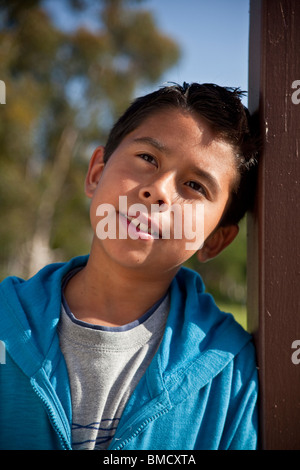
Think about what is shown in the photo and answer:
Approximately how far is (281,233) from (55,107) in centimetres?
1575

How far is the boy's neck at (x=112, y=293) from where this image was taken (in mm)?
1540

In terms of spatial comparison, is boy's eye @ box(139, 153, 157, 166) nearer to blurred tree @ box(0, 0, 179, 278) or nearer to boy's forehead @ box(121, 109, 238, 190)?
boy's forehead @ box(121, 109, 238, 190)

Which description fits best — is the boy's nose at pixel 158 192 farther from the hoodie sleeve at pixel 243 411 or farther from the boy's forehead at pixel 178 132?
the hoodie sleeve at pixel 243 411

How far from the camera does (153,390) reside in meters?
1.37

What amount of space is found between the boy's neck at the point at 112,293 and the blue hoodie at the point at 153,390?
0.11 metres

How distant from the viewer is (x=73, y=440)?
52.6 inches

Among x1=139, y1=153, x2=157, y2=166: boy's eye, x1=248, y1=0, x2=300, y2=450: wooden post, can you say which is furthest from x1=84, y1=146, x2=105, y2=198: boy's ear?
x1=248, y1=0, x2=300, y2=450: wooden post

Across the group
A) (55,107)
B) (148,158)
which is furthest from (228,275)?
(148,158)

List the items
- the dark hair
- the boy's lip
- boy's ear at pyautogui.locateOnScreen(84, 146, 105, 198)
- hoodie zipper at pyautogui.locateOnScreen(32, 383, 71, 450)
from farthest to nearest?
1. boy's ear at pyautogui.locateOnScreen(84, 146, 105, 198)
2. the dark hair
3. the boy's lip
4. hoodie zipper at pyautogui.locateOnScreen(32, 383, 71, 450)

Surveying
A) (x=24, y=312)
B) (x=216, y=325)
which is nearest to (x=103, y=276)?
(x=24, y=312)

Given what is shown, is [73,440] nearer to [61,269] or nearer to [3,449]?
[3,449]

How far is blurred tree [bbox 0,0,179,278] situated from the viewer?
44.9 feet

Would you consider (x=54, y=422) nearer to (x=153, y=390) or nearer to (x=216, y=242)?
(x=153, y=390)
